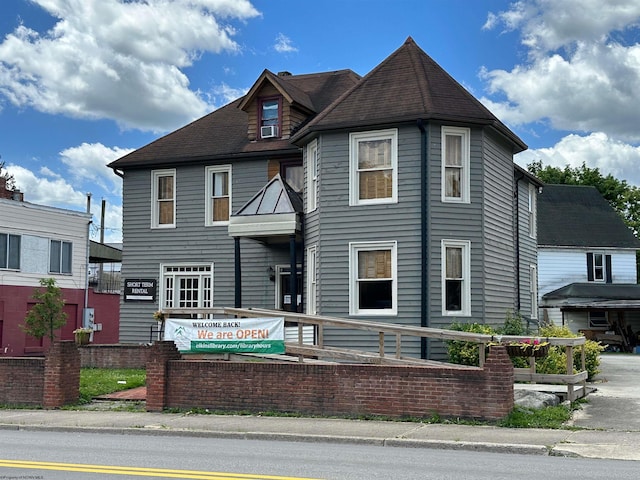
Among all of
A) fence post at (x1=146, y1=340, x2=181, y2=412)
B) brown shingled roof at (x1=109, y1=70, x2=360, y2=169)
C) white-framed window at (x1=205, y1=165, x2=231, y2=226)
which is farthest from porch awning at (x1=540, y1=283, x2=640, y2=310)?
fence post at (x1=146, y1=340, x2=181, y2=412)

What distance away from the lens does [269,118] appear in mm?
24906

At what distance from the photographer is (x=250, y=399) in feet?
50.1

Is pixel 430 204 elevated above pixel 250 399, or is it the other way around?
pixel 430 204

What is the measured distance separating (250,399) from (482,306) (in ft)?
24.1

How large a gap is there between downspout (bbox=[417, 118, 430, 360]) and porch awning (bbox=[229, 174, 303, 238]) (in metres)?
3.84

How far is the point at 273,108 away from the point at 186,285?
6256mm

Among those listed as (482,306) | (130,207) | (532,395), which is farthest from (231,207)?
(532,395)

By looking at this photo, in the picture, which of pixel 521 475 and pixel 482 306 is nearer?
pixel 521 475

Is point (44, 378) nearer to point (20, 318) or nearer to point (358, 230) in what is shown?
point (358, 230)

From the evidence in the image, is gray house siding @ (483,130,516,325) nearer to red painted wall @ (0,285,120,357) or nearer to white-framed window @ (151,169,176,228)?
white-framed window @ (151,169,176,228)

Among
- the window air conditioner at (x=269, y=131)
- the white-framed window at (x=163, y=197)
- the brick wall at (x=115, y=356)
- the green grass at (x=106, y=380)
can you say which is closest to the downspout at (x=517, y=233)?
the window air conditioner at (x=269, y=131)

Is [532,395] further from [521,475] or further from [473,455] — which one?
[521,475]

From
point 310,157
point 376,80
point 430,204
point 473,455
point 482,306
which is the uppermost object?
point 376,80

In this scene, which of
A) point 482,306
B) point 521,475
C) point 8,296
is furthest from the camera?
point 8,296
